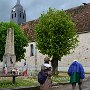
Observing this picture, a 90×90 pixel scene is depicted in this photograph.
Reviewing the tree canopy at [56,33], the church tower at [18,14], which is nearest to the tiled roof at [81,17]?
the tree canopy at [56,33]

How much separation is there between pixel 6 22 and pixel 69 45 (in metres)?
21.5

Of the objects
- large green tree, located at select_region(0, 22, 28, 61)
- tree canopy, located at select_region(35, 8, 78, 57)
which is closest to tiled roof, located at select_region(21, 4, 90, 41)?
large green tree, located at select_region(0, 22, 28, 61)

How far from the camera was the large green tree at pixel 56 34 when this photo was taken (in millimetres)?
33188

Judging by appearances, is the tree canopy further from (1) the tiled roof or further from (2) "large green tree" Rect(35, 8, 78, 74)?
(1) the tiled roof

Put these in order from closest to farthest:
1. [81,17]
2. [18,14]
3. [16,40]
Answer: [16,40] < [81,17] < [18,14]

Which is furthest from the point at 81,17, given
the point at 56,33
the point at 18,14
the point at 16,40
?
the point at 18,14

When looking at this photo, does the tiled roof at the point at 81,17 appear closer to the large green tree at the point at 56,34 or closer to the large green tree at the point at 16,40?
the large green tree at the point at 16,40

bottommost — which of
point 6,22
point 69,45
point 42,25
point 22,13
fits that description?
point 69,45

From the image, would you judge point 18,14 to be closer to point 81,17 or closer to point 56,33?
point 81,17

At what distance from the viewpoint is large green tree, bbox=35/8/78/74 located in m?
33.2

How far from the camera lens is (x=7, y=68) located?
27469mm

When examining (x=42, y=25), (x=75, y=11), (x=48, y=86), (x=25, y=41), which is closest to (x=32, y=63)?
(x=25, y=41)

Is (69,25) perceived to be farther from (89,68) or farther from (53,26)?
(89,68)

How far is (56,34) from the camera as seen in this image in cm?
3356
